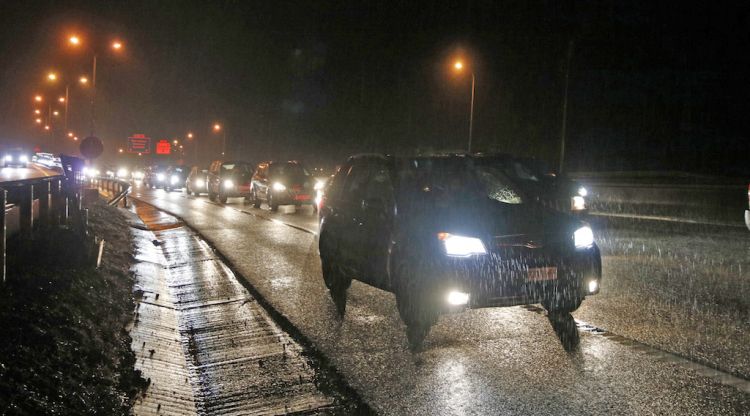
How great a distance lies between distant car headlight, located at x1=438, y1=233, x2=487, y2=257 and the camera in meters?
5.78

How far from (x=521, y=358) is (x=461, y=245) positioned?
41.6 inches

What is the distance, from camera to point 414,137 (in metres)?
75.1

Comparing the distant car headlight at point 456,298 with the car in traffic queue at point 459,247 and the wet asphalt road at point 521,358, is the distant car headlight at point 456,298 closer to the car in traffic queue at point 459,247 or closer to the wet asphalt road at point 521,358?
the car in traffic queue at point 459,247

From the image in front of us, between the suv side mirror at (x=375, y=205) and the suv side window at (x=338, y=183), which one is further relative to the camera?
the suv side window at (x=338, y=183)

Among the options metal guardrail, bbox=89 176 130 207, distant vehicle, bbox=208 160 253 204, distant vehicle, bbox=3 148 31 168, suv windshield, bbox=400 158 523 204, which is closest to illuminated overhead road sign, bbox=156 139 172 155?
distant vehicle, bbox=3 148 31 168

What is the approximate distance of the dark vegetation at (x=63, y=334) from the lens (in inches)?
161

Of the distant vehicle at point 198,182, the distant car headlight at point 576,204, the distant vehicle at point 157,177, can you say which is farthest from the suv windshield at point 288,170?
the distant vehicle at point 157,177

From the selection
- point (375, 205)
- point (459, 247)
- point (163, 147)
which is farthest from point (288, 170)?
point (163, 147)

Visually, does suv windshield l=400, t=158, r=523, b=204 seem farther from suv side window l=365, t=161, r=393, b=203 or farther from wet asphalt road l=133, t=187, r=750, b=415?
wet asphalt road l=133, t=187, r=750, b=415

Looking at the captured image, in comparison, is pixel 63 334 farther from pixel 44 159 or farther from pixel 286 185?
pixel 44 159

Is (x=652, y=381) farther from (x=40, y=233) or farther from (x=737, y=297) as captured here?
(x=40, y=233)

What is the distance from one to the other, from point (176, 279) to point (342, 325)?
14.1 feet

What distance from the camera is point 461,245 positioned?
581 cm

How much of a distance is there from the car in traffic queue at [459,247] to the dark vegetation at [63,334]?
2.42m
